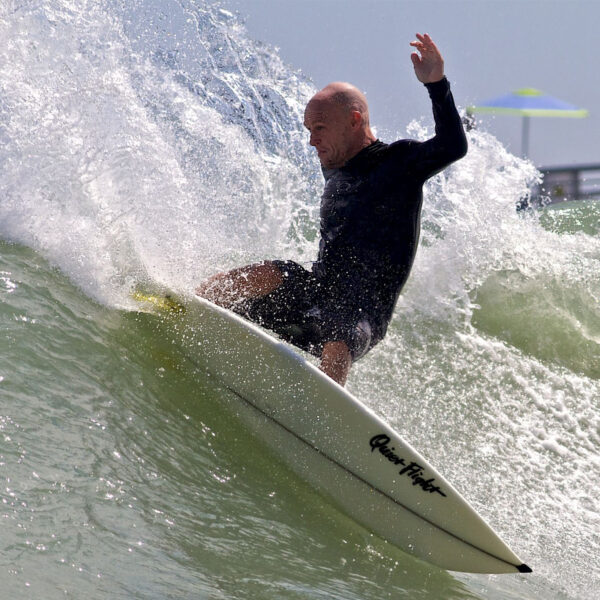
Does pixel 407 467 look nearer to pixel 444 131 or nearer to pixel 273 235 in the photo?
pixel 444 131

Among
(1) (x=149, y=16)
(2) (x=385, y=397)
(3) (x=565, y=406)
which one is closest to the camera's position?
(2) (x=385, y=397)

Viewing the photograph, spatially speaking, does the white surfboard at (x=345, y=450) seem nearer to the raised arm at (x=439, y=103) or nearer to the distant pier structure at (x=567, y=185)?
the raised arm at (x=439, y=103)

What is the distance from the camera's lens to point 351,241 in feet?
11.7

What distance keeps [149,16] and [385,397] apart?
2.78 meters

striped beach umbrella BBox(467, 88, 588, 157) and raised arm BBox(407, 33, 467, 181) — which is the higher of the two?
striped beach umbrella BBox(467, 88, 588, 157)

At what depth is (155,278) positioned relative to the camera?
3.89 m

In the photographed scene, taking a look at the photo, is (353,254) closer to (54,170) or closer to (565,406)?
(54,170)

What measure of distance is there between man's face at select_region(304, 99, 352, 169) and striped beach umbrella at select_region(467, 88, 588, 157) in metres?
8.38

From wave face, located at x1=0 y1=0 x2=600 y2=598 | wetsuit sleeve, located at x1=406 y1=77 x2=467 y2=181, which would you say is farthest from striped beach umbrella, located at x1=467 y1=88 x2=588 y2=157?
wetsuit sleeve, located at x1=406 y1=77 x2=467 y2=181

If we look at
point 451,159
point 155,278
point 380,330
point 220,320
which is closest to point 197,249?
point 155,278

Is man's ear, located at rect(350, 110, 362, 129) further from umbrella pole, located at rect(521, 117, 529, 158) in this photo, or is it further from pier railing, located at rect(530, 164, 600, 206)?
umbrella pole, located at rect(521, 117, 529, 158)

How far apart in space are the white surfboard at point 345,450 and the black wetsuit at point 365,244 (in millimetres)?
270

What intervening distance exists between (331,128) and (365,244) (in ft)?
1.50

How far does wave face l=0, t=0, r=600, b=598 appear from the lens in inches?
158
